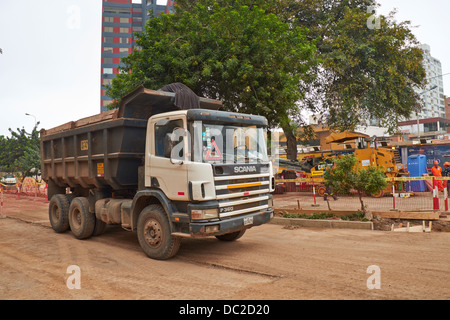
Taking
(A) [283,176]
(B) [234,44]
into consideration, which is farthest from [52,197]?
(A) [283,176]

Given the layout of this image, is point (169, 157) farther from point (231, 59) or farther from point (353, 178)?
point (231, 59)

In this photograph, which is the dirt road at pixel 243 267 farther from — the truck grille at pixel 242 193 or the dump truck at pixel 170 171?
the truck grille at pixel 242 193

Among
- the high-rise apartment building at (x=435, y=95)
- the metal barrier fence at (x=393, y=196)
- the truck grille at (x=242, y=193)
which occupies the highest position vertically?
the high-rise apartment building at (x=435, y=95)

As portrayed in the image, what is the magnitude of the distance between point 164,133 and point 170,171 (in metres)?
0.79

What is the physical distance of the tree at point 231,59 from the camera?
1390 cm

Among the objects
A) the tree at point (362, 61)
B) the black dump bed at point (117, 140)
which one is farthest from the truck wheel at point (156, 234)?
the tree at point (362, 61)

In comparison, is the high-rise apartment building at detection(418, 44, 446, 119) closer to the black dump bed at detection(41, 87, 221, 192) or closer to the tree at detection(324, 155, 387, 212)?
the tree at detection(324, 155, 387, 212)

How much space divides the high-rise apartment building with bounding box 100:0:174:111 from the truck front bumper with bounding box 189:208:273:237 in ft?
275

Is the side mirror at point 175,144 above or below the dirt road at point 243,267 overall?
above

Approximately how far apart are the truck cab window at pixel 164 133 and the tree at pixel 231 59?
7.24 metres

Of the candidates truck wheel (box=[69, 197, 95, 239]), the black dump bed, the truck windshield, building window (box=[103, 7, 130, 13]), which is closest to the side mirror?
the truck windshield

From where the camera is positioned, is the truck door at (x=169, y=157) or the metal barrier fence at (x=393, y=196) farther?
the metal barrier fence at (x=393, y=196)

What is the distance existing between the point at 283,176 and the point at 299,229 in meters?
12.3

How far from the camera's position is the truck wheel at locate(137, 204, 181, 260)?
20.9 feet
